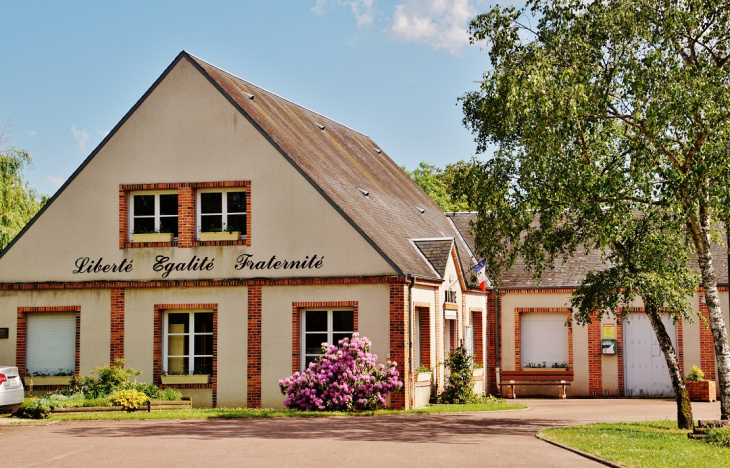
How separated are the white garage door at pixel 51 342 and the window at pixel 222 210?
13.3 feet

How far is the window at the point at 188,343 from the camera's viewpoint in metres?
22.8

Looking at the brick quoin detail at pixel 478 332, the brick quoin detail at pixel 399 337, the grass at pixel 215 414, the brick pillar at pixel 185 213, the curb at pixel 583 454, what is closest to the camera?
the curb at pixel 583 454

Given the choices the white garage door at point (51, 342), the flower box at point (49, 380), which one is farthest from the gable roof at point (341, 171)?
the flower box at point (49, 380)

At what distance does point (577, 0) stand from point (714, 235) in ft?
16.7

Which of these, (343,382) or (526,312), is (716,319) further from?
(526,312)

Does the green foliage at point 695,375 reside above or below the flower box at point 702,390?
above

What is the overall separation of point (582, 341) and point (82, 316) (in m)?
15.0

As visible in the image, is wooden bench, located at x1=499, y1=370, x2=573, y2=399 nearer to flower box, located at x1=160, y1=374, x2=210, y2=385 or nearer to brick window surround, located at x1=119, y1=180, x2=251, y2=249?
flower box, located at x1=160, y1=374, x2=210, y2=385

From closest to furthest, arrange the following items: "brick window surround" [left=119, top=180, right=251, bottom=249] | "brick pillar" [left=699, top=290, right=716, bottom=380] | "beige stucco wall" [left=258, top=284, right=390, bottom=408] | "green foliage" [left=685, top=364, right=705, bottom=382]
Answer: "beige stucco wall" [left=258, top=284, right=390, bottom=408] → "brick window surround" [left=119, top=180, right=251, bottom=249] → "green foliage" [left=685, top=364, right=705, bottom=382] → "brick pillar" [left=699, top=290, right=716, bottom=380]

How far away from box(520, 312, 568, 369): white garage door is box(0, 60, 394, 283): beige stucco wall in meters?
10.2

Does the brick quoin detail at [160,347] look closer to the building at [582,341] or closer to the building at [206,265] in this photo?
the building at [206,265]

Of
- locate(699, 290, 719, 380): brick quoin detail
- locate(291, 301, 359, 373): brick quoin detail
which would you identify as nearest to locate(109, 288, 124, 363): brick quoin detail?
locate(291, 301, 359, 373): brick quoin detail

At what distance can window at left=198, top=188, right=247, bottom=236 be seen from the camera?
23.1 m

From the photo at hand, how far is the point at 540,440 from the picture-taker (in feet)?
51.5
